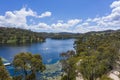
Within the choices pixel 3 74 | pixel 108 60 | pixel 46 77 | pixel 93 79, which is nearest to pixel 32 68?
pixel 3 74

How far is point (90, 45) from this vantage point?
310ft

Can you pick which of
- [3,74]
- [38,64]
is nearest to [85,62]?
[38,64]

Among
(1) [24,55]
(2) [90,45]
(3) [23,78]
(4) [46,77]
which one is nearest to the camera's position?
(1) [24,55]

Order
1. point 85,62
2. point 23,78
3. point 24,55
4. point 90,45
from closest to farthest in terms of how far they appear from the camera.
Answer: point 24,55 → point 23,78 → point 85,62 → point 90,45

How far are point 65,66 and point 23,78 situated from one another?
14385mm

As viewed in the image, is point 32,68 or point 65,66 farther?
point 65,66

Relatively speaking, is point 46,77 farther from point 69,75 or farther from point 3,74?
point 3,74

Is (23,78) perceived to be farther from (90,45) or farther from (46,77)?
(90,45)

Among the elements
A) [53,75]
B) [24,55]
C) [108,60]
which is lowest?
[53,75]

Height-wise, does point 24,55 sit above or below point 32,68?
above

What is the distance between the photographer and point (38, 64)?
33.6 metres

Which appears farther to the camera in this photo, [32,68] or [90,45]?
[90,45]

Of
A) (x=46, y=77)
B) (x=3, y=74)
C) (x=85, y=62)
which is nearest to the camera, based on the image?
(x=3, y=74)

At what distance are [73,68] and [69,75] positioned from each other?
6.83 ft
